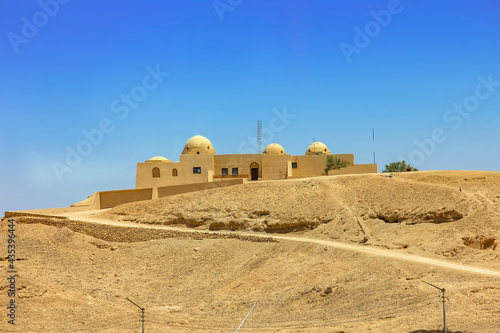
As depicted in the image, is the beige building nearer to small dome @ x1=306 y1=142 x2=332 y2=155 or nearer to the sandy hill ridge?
small dome @ x1=306 y1=142 x2=332 y2=155

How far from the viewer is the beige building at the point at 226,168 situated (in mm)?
43250

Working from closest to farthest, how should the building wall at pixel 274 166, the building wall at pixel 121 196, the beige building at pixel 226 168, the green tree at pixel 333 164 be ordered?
the building wall at pixel 121 196 → the beige building at pixel 226 168 → the green tree at pixel 333 164 → the building wall at pixel 274 166

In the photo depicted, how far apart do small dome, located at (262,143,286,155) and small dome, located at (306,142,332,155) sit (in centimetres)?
298

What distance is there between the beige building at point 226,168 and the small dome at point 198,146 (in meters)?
0.22

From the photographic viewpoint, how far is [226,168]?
1781 inches

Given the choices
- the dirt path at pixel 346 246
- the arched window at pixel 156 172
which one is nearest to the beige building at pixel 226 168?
the arched window at pixel 156 172

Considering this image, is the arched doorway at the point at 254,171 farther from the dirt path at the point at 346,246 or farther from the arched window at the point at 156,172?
the dirt path at the point at 346,246

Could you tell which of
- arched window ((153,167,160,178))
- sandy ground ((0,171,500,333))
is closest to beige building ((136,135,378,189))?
arched window ((153,167,160,178))

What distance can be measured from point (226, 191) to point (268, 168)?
1035cm

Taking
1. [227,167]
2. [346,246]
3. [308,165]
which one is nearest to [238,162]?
[227,167]

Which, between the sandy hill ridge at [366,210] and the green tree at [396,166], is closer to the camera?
the sandy hill ridge at [366,210]

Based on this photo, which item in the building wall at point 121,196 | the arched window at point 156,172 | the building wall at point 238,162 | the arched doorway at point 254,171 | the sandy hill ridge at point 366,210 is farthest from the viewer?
the arched doorway at point 254,171

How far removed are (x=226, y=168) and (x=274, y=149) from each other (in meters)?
6.11

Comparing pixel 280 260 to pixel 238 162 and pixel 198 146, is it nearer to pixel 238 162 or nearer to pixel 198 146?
pixel 238 162
